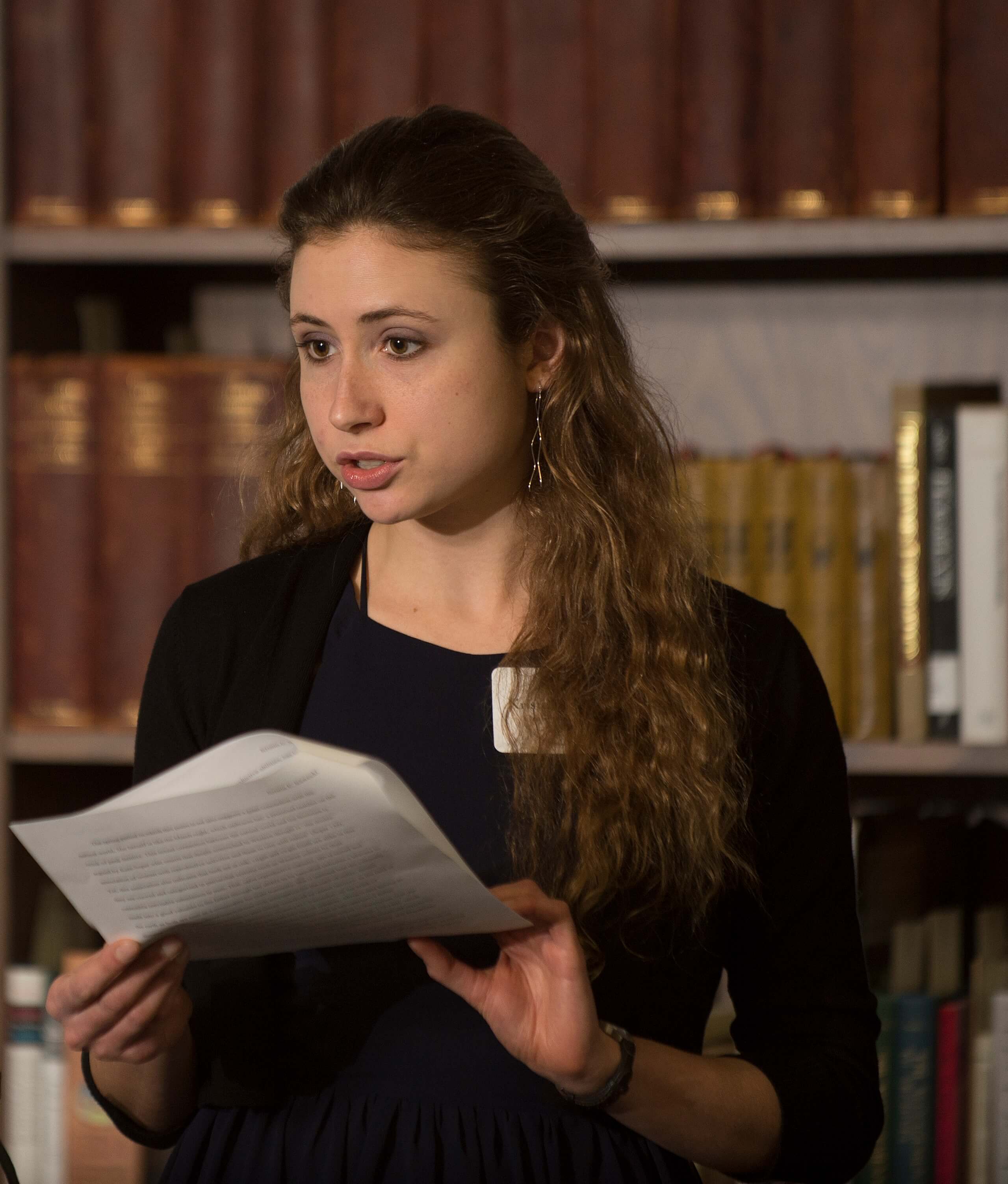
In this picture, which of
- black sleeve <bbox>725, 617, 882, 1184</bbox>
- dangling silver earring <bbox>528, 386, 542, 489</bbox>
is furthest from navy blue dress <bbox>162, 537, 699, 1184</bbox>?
dangling silver earring <bbox>528, 386, 542, 489</bbox>

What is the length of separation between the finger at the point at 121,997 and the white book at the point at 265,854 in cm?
2

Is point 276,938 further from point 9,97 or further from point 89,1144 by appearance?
point 9,97

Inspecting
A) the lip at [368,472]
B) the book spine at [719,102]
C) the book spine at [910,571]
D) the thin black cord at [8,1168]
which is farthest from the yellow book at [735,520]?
the thin black cord at [8,1168]

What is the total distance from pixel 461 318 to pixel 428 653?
257mm

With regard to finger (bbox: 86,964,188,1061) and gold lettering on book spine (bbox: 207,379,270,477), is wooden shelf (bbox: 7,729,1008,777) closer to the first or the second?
gold lettering on book spine (bbox: 207,379,270,477)

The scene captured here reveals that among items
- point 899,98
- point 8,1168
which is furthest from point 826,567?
point 8,1168

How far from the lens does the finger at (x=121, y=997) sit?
0.74 meters

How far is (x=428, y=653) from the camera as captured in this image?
99 centimetres

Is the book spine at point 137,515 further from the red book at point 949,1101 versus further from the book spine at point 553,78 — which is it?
the red book at point 949,1101

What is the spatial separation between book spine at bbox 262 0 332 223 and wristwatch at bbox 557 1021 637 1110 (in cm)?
89

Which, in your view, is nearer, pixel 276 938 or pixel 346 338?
pixel 276 938

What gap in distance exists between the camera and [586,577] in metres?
1.03

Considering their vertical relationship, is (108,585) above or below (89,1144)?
above

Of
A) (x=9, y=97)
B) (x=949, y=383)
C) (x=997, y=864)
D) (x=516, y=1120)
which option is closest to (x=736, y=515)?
(x=949, y=383)
